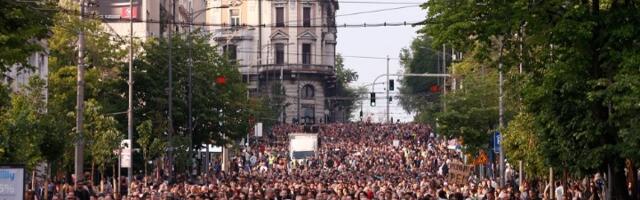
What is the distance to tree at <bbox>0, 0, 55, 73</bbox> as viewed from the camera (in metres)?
30.2

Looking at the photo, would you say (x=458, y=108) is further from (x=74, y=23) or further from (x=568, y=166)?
(x=568, y=166)

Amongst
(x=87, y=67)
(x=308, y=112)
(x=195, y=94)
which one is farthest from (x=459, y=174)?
(x=308, y=112)

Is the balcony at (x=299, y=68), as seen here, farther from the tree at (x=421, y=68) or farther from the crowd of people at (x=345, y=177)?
the crowd of people at (x=345, y=177)

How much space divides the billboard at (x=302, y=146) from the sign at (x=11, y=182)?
66.1 meters

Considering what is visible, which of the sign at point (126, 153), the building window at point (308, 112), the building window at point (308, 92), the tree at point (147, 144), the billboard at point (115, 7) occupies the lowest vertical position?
the sign at point (126, 153)

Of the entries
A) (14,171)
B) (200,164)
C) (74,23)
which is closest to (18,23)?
(14,171)

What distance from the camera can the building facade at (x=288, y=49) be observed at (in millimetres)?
160375

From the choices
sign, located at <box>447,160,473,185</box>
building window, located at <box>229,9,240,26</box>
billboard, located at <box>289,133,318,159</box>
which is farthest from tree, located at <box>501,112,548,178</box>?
building window, located at <box>229,9,240,26</box>

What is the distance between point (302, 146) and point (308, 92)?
70.7 meters

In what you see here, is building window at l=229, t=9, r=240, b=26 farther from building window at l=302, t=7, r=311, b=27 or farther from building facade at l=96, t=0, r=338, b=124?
building window at l=302, t=7, r=311, b=27

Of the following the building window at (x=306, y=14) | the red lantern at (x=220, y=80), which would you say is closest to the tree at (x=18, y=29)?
the red lantern at (x=220, y=80)

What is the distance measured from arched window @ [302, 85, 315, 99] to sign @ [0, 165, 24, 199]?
136406mm

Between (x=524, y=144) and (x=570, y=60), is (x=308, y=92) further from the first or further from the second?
(x=570, y=60)

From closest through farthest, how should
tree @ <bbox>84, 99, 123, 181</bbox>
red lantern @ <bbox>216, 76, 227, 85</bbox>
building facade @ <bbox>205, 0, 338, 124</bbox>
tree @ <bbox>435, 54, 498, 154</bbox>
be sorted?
tree @ <bbox>84, 99, 123, 181</bbox>
tree @ <bbox>435, 54, 498, 154</bbox>
red lantern @ <bbox>216, 76, 227, 85</bbox>
building facade @ <bbox>205, 0, 338, 124</bbox>
